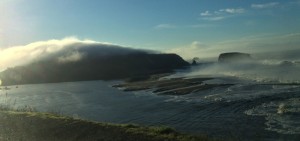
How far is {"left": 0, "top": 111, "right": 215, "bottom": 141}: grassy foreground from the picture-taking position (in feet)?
74.4

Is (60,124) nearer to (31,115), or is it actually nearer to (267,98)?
(31,115)

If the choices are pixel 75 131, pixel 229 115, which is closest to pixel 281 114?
pixel 229 115

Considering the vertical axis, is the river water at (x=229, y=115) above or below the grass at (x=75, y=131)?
below

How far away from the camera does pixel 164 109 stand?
157 feet

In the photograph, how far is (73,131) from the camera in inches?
1014

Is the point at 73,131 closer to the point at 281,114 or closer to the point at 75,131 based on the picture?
the point at 75,131

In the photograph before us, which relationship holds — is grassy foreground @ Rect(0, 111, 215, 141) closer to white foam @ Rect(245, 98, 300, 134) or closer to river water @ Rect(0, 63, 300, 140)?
river water @ Rect(0, 63, 300, 140)

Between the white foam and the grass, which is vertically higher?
the grass

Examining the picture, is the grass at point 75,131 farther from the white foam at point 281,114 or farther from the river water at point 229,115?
the white foam at point 281,114

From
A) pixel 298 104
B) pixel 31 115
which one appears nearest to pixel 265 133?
pixel 298 104

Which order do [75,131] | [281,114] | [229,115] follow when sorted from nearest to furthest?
[75,131] → [281,114] → [229,115]

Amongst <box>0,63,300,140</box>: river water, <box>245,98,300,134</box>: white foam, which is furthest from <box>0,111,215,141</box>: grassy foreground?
<box>245,98,300,134</box>: white foam

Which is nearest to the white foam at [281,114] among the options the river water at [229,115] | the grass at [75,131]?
the river water at [229,115]

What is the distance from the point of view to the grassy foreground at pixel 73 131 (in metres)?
22.7
